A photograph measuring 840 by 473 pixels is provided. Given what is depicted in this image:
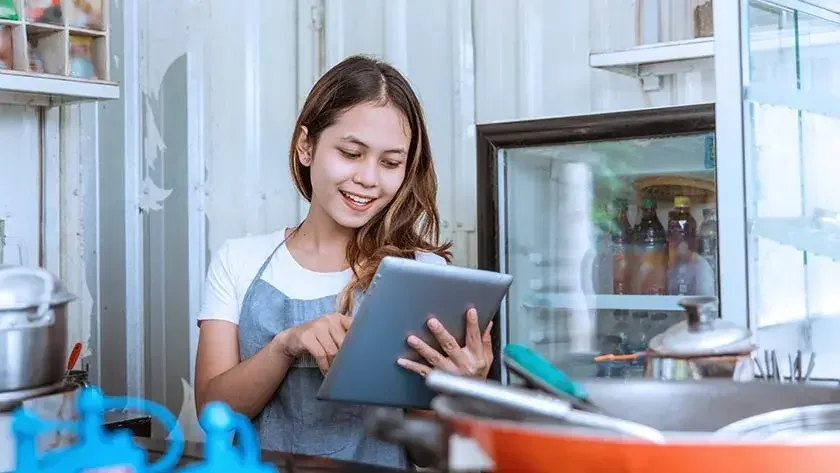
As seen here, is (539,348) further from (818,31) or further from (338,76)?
(818,31)

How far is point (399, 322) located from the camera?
4.66 feet

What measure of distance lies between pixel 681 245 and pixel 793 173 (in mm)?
560

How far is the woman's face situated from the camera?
1.73 meters

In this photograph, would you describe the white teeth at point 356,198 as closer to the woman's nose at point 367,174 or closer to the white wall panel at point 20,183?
the woman's nose at point 367,174

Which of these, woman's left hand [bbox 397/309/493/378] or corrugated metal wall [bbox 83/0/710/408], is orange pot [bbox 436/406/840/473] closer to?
woman's left hand [bbox 397/309/493/378]

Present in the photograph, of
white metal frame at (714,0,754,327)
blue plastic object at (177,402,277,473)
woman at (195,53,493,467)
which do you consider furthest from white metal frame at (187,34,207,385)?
blue plastic object at (177,402,277,473)

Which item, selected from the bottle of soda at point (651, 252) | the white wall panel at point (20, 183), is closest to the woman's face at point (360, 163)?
the bottle of soda at point (651, 252)

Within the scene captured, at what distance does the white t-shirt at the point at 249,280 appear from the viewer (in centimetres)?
183

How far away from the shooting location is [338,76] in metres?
1.82

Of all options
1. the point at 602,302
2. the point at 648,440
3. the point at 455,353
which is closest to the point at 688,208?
the point at 602,302

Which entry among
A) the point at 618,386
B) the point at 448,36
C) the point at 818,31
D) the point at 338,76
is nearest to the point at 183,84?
the point at 448,36

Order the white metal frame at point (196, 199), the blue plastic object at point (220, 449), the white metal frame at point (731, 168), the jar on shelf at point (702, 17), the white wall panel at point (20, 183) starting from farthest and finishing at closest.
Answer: the white metal frame at point (196, 199), the white wall panel at point (20, 183), the jar on shelf at point (702, 17), the white metal frame at point (731, 168), the blue plastic object at point (220, 449)

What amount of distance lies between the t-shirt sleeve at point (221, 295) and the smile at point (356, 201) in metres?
0.28

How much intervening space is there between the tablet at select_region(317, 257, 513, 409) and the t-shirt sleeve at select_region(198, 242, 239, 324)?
17.8 inches
